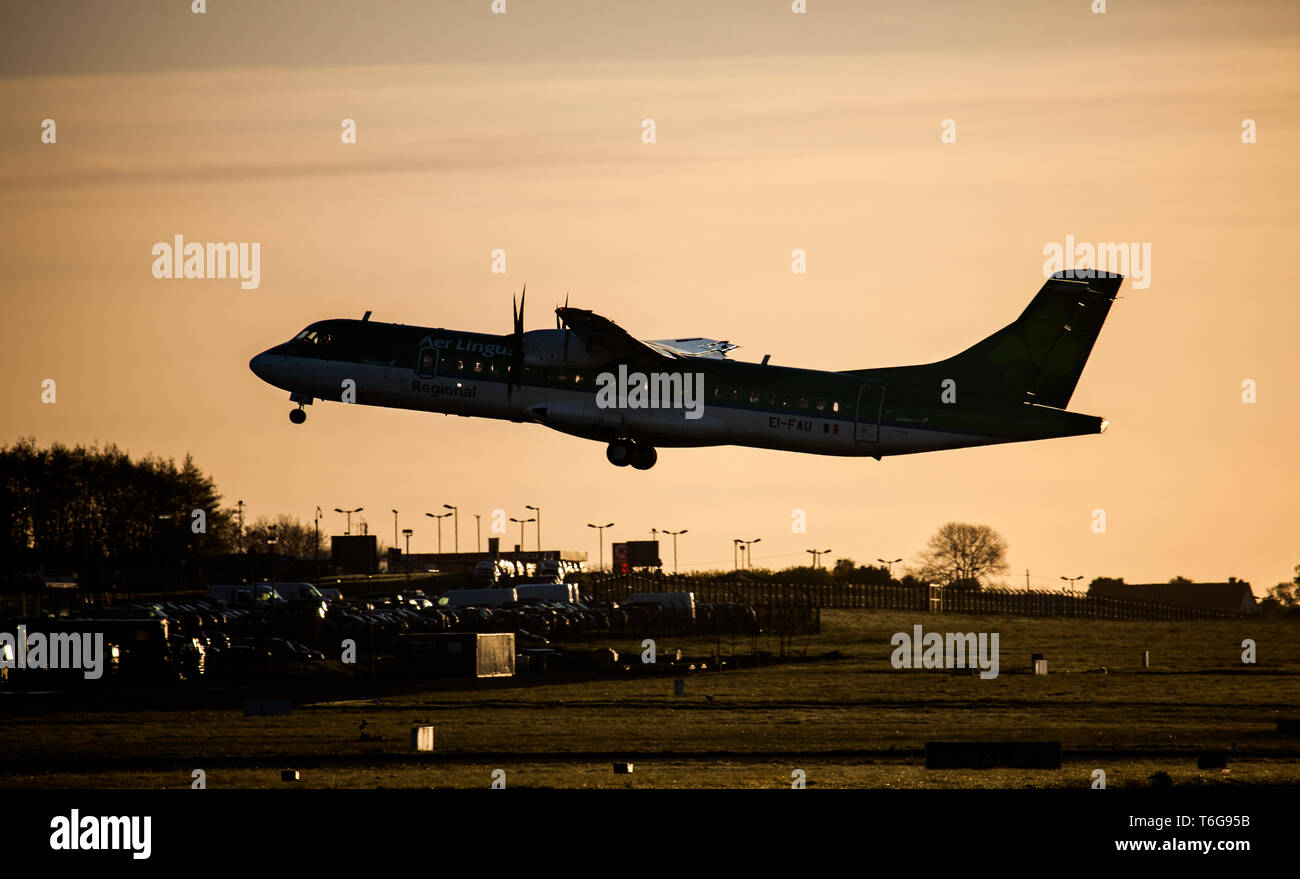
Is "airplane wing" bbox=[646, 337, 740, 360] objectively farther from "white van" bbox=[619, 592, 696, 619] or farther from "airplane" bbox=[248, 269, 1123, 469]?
"white van" bbox=[619, 592, 696, 619]

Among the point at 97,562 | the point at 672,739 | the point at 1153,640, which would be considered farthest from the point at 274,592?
the point at 672,739

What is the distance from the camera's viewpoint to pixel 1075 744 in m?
47.9

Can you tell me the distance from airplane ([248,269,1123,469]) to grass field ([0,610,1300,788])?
10.3 m

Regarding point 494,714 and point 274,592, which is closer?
point 494,714

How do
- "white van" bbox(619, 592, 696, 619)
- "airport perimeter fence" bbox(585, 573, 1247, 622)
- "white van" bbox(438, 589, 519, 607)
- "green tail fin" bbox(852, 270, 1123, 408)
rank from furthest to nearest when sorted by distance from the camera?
"airport perimeter fence" bbox(585, 573, 1247, 622) → "white van" bbox(438, 589, 519, 607) → "white van" bbox(619, 592, 696, 619) → "green tail fin" bbox(852, 270, 1123, 408)

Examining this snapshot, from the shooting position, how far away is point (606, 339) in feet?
181

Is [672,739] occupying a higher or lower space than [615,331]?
lower

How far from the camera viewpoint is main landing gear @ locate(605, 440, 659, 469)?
186 ft

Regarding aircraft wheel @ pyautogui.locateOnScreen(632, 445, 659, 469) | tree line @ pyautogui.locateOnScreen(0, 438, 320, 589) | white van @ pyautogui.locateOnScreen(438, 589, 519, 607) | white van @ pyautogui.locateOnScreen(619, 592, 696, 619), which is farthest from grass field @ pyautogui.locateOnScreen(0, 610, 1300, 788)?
tree line @ pyautogui.locateOnScreen(0, 438, 320, 589)

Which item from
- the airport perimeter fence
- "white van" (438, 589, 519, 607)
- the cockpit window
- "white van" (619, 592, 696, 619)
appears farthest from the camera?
the airport perimeter fence

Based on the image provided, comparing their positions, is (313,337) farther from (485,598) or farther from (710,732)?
(485,598)
